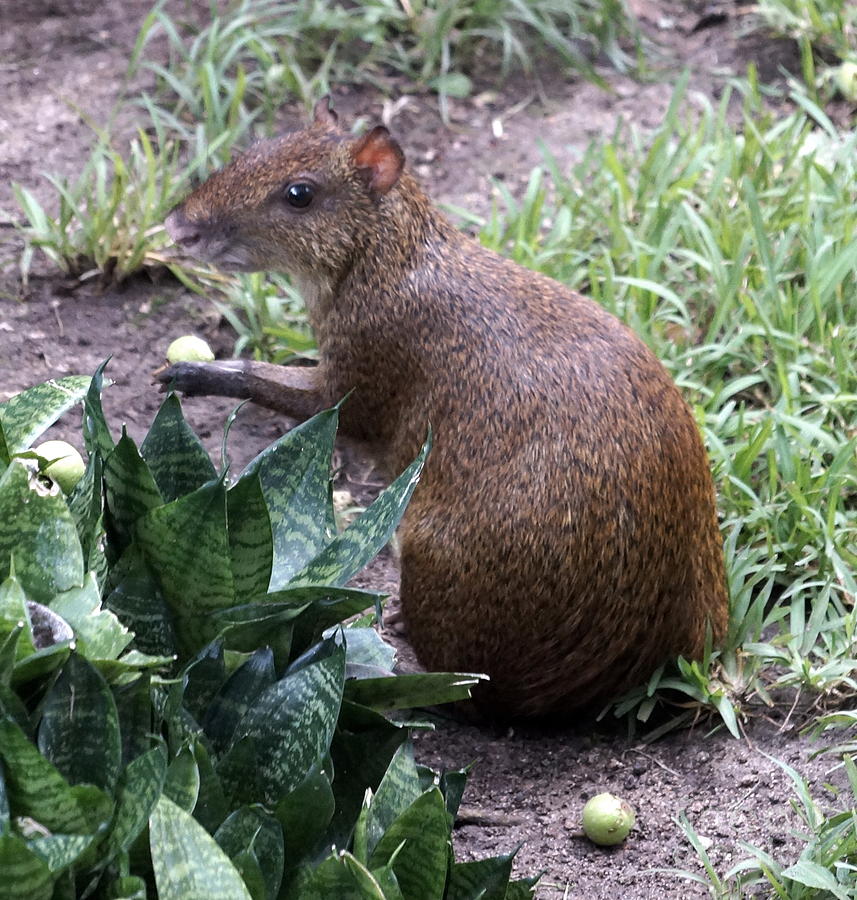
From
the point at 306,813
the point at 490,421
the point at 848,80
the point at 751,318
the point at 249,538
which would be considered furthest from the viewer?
the point at 848,80

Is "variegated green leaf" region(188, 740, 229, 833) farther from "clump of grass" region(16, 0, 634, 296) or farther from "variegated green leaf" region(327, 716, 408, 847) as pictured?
"clump of grass" region(16, 0, 634, 296)

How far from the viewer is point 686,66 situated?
6.56 metres

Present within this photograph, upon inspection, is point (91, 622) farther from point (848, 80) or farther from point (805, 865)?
point (848, 80)

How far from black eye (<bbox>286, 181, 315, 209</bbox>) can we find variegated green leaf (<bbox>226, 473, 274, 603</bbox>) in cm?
172

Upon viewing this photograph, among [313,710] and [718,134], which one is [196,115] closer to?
[718,134]

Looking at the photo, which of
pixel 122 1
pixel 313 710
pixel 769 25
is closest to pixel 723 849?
pixel 313 710

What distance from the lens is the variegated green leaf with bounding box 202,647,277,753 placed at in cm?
233

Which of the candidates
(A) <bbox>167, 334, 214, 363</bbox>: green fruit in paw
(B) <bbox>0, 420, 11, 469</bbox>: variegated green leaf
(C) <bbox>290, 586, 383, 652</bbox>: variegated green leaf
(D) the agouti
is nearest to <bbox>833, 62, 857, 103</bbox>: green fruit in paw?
(D) the agouti

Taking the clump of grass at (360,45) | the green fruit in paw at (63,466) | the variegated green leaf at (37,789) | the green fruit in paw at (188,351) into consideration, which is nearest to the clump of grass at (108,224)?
the green fruit in paw at (188,351)

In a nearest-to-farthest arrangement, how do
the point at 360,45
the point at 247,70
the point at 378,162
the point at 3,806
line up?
1. the point at 3,806
2. the point at 378,162
3. the point at 247,70
4. the point at 360,45

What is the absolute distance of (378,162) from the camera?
3.93 m

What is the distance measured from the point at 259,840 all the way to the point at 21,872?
1.38ft

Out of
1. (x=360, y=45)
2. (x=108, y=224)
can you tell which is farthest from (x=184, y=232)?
(x=360, y=45)

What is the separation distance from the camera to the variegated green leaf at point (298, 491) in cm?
268
